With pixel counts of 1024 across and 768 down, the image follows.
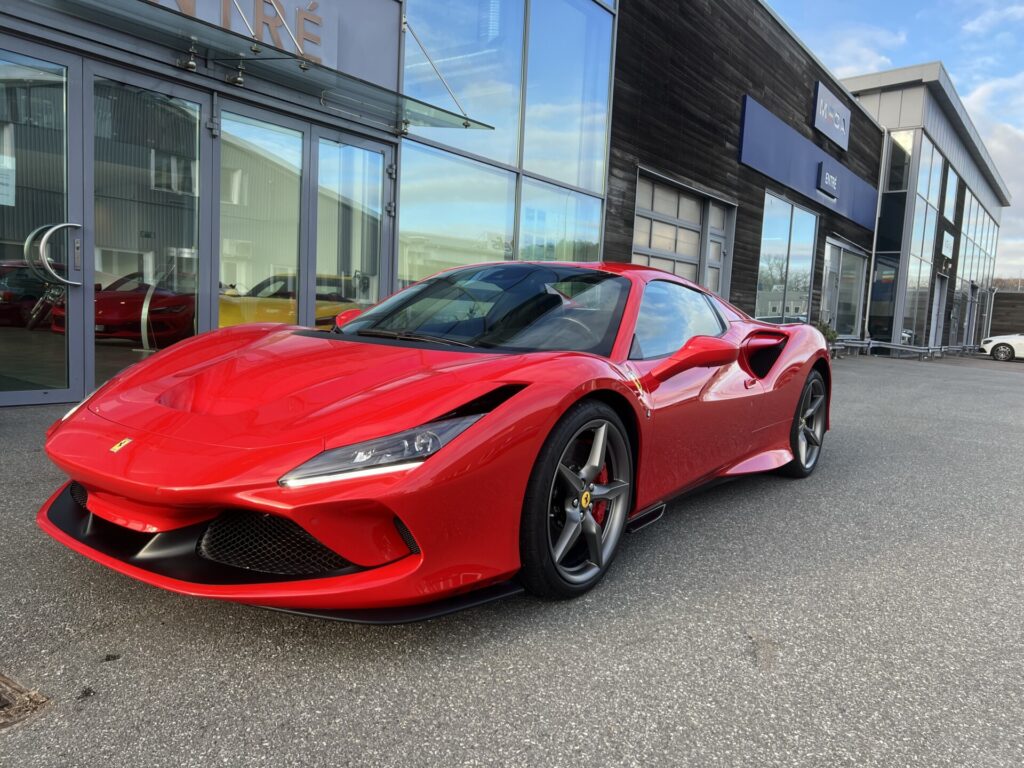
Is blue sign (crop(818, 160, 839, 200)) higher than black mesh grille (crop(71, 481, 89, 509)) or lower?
higher

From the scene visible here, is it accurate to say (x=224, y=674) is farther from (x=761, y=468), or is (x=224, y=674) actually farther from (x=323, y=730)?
(x=761, y=468)

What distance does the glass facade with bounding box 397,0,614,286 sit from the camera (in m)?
7.72

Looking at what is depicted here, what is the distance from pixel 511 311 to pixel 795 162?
15.6m

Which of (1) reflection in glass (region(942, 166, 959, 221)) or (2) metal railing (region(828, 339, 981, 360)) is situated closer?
(2) metal railing (region(828, 339, 981, 360))

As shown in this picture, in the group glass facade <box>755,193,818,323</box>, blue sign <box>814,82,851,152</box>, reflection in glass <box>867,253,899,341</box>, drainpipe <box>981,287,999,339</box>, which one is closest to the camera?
glass facade <box>755,193,818,323</box>

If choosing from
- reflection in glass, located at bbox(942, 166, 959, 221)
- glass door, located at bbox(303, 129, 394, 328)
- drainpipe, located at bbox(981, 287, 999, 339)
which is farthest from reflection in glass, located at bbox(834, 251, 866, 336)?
drainpipe, located at bbox(981, 287, 999, 339)

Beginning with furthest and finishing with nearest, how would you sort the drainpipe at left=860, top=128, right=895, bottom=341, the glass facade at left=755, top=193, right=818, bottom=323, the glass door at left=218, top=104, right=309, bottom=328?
the drainpipe at left=860, top=128, right=895, bottom=341 → the glass facade at left=755, top=193, right=818, bottom=323 → the glass door at left=218, top=104, right=309, bottom=328

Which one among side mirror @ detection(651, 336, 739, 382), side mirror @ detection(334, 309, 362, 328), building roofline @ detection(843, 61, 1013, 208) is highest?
building roofline @ detection(843, 61, 1013, 208)

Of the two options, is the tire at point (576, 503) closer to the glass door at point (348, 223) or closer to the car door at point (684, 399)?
the car door at point (684, 399)

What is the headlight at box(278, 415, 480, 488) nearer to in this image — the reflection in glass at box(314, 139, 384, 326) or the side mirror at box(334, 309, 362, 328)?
the side mirror at box(334, 309, 362, 328)

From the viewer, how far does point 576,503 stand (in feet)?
7.32

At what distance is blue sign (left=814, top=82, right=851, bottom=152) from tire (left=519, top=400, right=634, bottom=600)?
56.7 feet

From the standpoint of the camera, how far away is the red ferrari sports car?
1.70 meters

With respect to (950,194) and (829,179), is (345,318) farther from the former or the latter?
(950,194)
